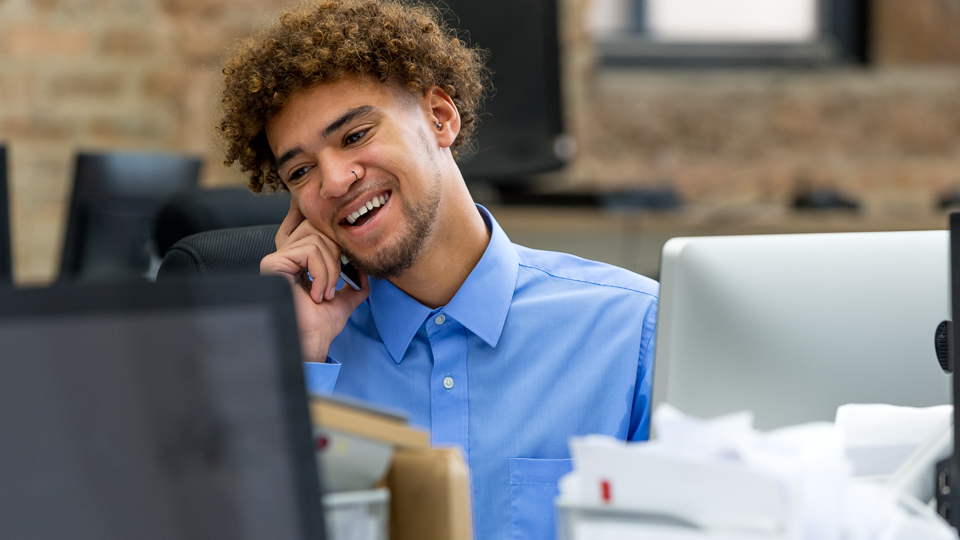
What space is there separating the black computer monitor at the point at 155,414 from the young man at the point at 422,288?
1.67 ft

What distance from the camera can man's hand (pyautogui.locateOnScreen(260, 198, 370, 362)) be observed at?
1.12 m

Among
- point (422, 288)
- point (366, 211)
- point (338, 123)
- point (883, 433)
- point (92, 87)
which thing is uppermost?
point (92, 87)

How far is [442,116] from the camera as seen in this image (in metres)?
1.34

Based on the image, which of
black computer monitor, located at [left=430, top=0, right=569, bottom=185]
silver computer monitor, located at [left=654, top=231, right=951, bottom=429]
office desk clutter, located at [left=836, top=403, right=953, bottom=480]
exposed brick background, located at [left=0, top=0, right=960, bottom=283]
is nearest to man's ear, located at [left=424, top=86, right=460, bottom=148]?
silver computer monitor, located at [left=654, top=231, right=951, bottom=429]

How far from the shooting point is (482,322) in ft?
3.79

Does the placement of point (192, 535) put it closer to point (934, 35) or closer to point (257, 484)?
point (257, 484)

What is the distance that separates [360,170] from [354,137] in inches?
1.9

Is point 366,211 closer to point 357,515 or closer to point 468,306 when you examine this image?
point 468,306

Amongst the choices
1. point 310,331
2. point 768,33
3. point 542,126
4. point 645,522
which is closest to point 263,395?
point 645,522

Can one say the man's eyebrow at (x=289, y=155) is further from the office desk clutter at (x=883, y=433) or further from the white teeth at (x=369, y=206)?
the office desk clutter at (x=883, y=433)

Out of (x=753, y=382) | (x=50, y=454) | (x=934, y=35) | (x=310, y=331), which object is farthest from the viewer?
(x=934, y=35)

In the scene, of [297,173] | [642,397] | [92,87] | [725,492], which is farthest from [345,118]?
[92,87]

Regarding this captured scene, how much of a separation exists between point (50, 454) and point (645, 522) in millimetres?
355

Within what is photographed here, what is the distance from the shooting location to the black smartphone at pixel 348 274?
1.22 metres
